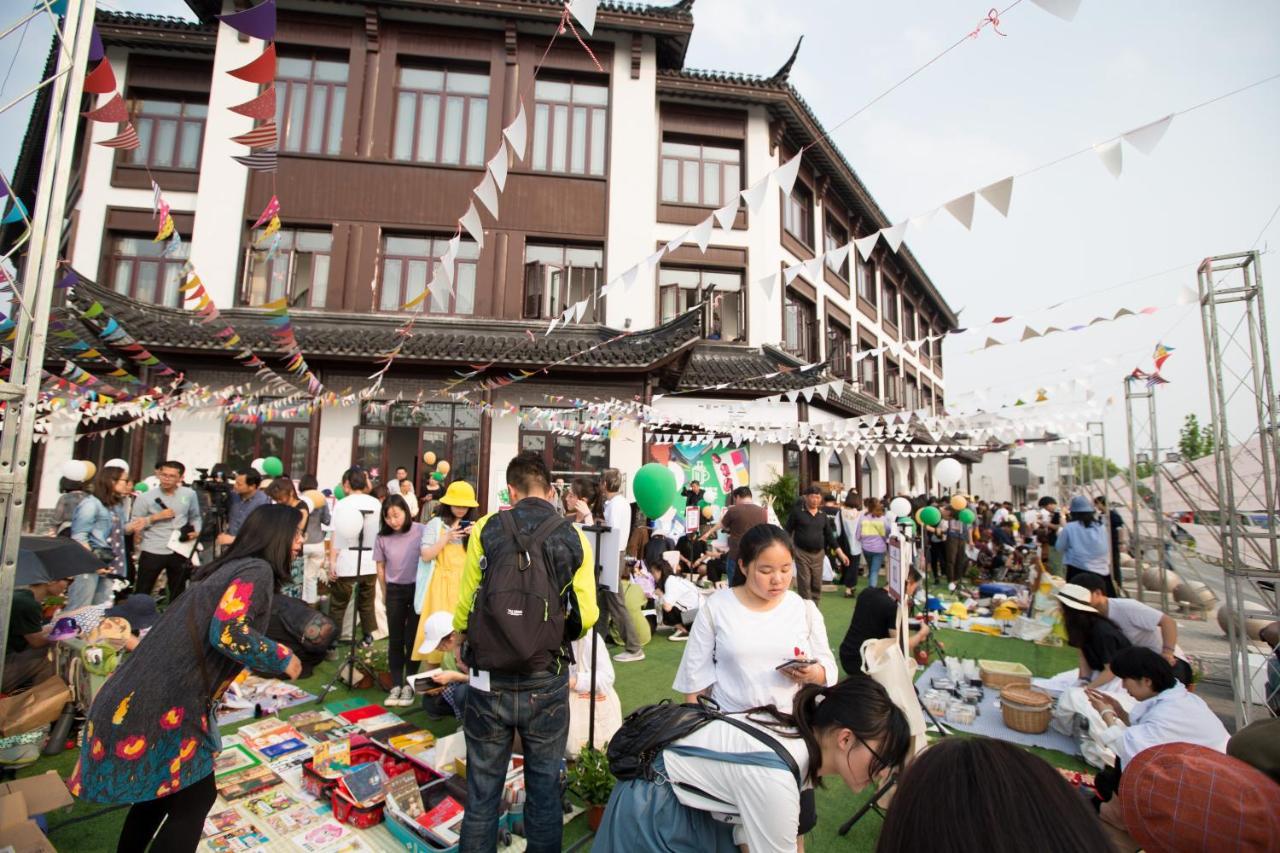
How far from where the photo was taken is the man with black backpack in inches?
101

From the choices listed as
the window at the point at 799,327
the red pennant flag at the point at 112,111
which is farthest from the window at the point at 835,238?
the red pennant flag at the point at 112,111

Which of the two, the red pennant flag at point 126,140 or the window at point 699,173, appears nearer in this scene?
the red pennant flag at point 126,140

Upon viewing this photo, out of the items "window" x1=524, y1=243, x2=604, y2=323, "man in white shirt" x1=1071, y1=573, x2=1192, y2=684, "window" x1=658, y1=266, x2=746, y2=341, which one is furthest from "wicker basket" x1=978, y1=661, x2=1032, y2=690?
"window" x1=524, y1=243, x2=604, y2=323

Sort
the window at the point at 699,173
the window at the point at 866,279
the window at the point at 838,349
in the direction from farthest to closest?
the window at the point at 866,279 → the window at the point at 838,349 → the window at the point at 699,173

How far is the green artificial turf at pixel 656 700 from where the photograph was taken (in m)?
3.21

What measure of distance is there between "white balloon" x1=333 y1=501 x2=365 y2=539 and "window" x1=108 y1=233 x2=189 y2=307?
1062cm

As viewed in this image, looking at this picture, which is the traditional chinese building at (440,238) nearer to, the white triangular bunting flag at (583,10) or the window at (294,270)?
the window at (294,270)

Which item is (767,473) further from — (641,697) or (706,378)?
(641,697)

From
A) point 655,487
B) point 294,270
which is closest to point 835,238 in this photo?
point 294,270

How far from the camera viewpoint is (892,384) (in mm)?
24812

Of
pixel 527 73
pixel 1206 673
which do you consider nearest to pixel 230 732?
pixel 1206 673

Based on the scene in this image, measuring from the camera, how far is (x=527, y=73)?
1311 cm

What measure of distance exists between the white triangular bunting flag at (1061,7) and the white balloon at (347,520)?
232 inches

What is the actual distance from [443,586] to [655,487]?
7.18 ft
